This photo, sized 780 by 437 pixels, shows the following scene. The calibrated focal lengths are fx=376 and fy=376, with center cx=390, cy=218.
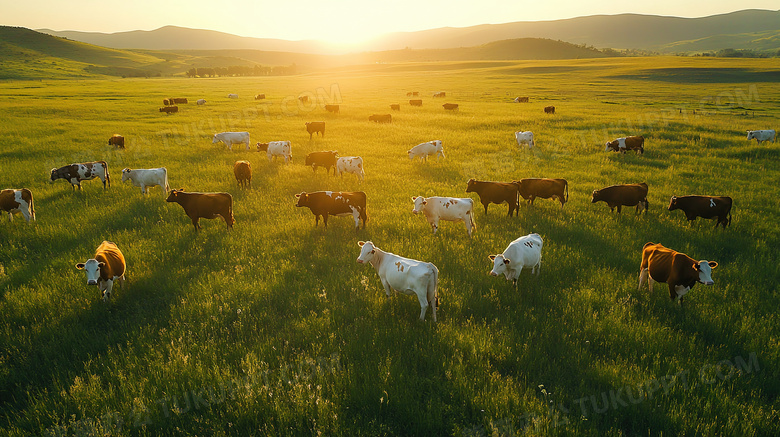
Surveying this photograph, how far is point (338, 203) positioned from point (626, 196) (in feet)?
31.8

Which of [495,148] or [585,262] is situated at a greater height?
[495,148]

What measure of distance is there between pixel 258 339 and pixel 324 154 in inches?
516

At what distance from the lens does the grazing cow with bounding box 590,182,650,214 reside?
12702 millimetres

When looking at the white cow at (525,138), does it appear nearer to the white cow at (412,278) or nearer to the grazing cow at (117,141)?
the white cow at (412,278)

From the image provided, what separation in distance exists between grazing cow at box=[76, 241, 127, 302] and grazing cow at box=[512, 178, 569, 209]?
1196cm

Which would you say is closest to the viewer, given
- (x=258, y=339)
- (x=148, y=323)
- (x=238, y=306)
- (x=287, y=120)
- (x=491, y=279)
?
(x=258, y=339)

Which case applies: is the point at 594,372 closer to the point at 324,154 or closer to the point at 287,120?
the point at 324,154

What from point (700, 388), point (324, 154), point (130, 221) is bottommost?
point (700, 388)

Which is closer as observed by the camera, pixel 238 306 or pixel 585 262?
pixel 238 306

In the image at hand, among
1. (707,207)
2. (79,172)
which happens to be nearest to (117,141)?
(79,172)

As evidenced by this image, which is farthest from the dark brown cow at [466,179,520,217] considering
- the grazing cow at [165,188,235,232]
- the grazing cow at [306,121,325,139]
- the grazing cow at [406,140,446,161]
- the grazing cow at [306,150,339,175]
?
the grazing cow at [306,121,325,139]

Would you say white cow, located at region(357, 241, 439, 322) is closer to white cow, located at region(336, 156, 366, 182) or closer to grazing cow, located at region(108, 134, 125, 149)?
white cow, located at region(336, 156, 366, 182)

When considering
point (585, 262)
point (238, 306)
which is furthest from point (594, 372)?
point (238, 306)

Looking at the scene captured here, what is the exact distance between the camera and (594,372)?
5668 mm
